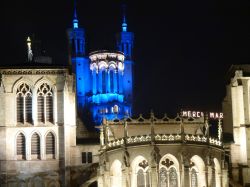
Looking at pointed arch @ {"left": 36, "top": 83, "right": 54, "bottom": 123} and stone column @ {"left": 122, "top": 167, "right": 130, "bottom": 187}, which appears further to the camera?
pointed arch @ {"left": 36, "top": 83, "right": 54, "bottom": 123}

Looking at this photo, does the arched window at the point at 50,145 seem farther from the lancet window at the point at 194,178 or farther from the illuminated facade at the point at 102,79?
the lancet window at the point at 194,178

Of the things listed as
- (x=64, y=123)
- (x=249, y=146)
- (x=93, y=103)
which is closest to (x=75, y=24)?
(x=93, y=103)

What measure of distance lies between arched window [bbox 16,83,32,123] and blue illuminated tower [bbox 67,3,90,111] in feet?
80.6

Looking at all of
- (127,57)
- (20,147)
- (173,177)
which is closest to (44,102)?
(20,147)

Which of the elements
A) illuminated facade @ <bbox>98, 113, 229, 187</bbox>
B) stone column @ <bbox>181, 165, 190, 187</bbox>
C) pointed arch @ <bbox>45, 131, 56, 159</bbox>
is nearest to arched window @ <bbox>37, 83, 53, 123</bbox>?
pointed arch @ <bbox>45, 131, 56, 159</bbox>

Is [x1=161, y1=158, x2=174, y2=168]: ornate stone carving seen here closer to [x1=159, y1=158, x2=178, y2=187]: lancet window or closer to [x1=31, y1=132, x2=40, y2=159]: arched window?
[x1=159, y1=158, x2=178, y2=187]: lancet window

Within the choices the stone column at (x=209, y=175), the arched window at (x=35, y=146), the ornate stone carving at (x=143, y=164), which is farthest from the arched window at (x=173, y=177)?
the arched window at (x=35, y=146)

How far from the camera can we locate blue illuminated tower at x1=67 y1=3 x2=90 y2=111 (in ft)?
373

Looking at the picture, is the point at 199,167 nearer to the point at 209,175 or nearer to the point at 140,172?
the point at 209,175

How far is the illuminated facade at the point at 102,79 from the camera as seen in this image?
10900 cm

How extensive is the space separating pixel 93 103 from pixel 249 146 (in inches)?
1218

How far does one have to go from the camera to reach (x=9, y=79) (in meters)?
88.4

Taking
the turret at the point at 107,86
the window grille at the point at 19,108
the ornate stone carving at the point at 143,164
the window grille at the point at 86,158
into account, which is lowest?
the ornate stone carving at the point at 143,164

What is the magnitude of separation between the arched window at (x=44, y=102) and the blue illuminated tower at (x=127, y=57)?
86.9 ft
